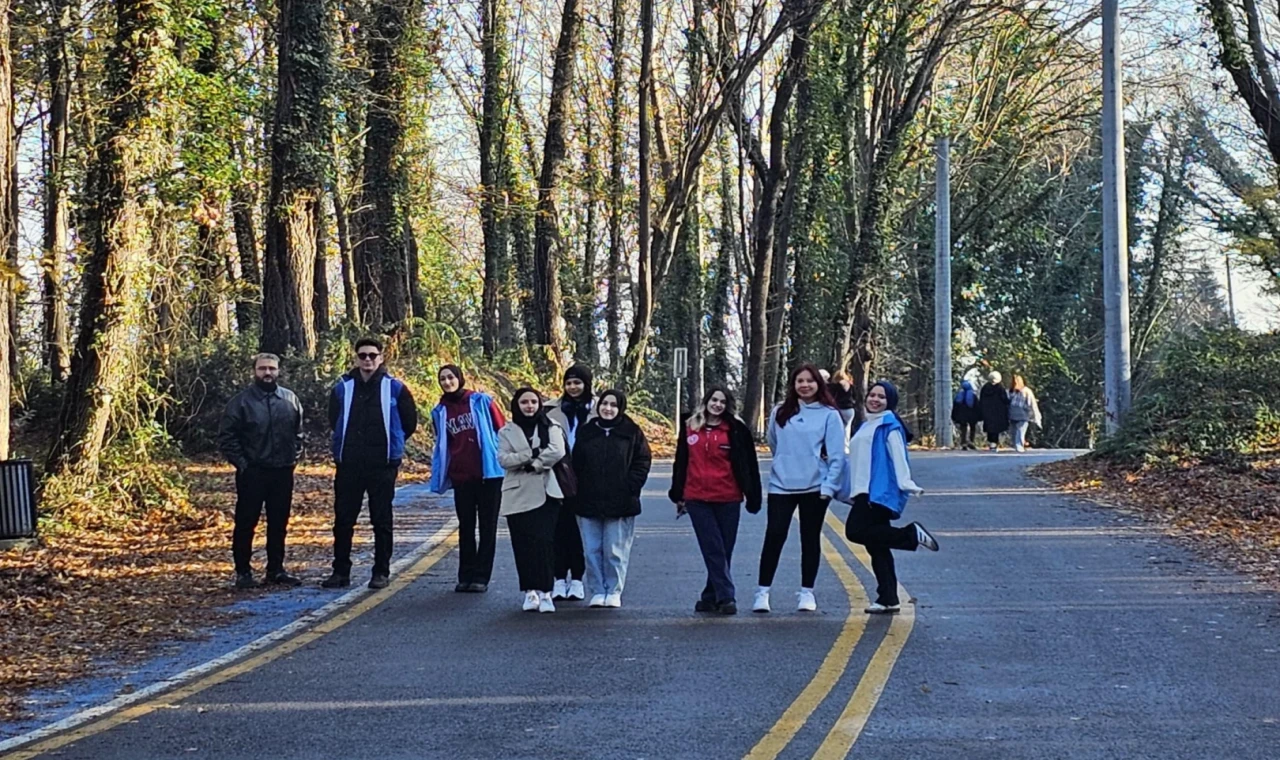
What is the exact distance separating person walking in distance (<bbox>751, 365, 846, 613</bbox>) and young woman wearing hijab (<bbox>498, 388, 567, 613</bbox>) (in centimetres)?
152

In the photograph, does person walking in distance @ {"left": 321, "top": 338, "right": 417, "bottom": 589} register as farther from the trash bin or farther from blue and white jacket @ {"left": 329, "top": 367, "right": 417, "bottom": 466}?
the trash bin

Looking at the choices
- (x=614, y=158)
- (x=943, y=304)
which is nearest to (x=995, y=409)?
(x=943, y=304)

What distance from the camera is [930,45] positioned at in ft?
116

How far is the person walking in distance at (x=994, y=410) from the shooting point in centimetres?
3050

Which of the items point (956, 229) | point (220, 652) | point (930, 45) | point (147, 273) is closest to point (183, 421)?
point (147, 273)

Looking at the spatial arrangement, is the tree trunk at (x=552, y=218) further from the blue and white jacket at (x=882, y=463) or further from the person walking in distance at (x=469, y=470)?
the blue and white jacket at (x=882, y=463)

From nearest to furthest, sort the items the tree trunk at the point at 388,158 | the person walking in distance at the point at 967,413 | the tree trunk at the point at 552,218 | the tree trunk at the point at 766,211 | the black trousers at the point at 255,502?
the black trousers at the point at 255,502, the tree trunk at the point at 388,158, the tree trunk at the point at 552,218, the person walking in distance at the point at 967,413, the tree trunk at the point at 766,211

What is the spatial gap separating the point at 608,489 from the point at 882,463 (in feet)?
6.42

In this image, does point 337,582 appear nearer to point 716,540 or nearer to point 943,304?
point 716,540

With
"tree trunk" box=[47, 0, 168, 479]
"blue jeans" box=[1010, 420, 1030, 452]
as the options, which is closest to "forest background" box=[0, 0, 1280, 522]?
"tree trunk" box=[47, 0, 168, 479]

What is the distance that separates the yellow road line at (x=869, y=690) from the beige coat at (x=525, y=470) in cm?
260

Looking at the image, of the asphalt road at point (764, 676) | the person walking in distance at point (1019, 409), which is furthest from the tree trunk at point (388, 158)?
the asphalt road at point (764, 676)

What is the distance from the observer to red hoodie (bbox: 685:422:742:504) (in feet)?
33.6

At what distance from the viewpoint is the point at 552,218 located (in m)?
32.6
